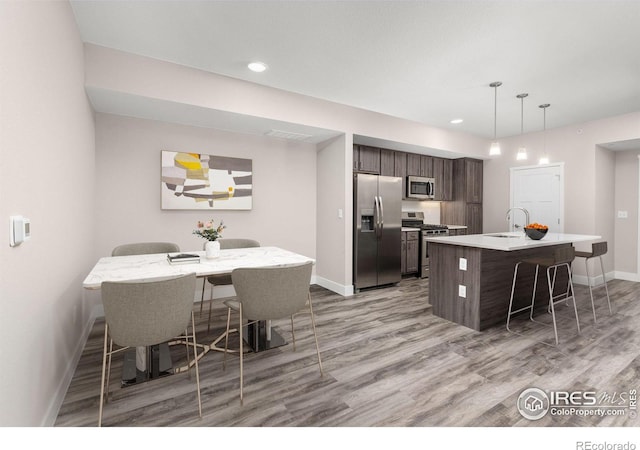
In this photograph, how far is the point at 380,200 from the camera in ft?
15.4

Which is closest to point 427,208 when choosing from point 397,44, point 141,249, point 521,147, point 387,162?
point 387,162

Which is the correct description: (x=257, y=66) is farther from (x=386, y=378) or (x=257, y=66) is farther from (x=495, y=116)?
(x=495, y=116)

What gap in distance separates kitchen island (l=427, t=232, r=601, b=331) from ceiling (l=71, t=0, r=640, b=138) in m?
1.79

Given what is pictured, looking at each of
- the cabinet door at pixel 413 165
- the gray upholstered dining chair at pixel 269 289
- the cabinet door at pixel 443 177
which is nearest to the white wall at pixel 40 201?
the gray upholstered dining chair at pixel 269 289

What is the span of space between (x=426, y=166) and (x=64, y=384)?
572 cm

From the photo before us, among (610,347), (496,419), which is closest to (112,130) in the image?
(496,419)

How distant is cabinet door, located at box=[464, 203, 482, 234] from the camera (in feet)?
20.3

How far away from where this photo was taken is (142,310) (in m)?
1.69

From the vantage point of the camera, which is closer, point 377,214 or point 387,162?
point 377,214

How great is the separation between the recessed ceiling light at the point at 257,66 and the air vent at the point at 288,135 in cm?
100

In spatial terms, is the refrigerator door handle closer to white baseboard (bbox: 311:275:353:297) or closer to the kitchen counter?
white baseboard (bbox: 311:275:353:297)

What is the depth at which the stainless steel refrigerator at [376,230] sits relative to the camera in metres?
4.50

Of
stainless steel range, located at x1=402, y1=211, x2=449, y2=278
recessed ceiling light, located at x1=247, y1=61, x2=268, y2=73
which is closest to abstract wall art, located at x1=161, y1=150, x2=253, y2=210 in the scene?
recessed ceiling light, located at x1=247, y1=61, x2=268, y2=73

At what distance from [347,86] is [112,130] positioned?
270 centimetres
